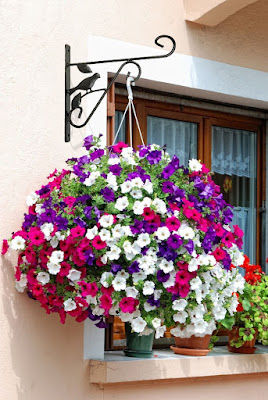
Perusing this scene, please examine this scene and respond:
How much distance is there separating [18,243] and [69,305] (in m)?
0.39

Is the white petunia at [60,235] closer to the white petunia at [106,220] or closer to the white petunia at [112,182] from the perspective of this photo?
the white petunia at [106,220]

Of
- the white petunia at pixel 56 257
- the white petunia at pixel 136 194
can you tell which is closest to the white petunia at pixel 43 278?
the white petunia at pixel 56 257

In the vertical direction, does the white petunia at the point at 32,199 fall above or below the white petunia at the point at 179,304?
above

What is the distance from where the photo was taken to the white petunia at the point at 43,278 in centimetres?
427

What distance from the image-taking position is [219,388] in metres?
5.20

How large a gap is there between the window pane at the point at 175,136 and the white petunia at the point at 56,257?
1.51m

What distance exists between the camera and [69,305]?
423 cm

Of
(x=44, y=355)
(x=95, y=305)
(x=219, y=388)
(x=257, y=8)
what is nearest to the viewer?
(x=95, y=305)

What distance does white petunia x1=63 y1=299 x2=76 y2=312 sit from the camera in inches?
166

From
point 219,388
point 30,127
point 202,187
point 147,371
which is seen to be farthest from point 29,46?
point 219,388

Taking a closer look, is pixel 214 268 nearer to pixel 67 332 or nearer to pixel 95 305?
pixel 95 305

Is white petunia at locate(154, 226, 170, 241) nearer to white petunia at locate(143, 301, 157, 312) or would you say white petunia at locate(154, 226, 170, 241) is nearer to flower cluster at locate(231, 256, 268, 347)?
white petunia at locate(143, 301, 157, 312)

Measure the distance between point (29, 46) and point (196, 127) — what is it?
4.95 feet

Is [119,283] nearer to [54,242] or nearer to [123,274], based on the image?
[123,274]
